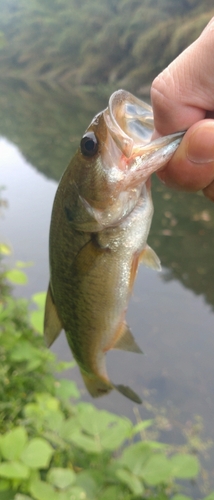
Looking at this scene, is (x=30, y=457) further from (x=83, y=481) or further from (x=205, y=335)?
(x=205, y=335)

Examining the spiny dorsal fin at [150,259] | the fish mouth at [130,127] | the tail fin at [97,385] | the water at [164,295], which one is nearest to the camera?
the fish mouth at [130,127]

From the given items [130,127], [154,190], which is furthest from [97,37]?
[130,127]

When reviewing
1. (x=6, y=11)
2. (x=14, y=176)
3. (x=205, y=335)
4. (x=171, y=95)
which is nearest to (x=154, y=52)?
(x=14, y=176)

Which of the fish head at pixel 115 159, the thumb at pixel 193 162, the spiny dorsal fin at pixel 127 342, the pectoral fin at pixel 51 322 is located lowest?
the spiny dorsal fin at pixel 127 342

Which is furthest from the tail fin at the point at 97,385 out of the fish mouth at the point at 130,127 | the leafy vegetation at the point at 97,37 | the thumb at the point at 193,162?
the leafy vegetation at the point at 97,37

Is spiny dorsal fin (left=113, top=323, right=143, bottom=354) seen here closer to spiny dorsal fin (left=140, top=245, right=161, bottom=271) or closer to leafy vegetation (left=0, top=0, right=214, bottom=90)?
spiny dorsal fin (left=140, top=245, right=161, bottom=271)

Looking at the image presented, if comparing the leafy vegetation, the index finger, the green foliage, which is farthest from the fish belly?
the leafy vegetation

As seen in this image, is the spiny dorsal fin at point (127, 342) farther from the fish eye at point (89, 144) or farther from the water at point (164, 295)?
the water at point (164, 295)
